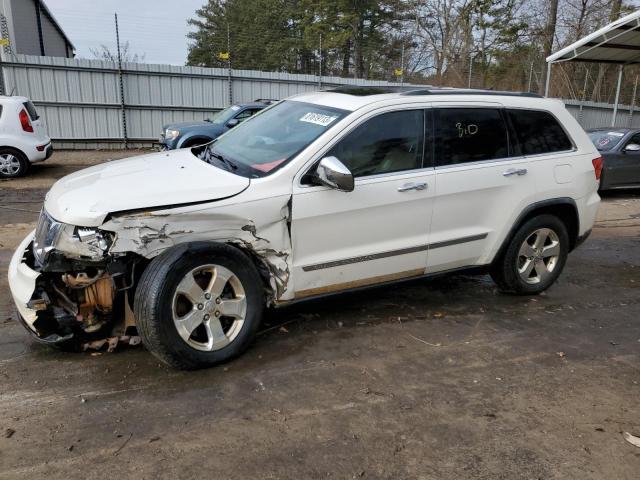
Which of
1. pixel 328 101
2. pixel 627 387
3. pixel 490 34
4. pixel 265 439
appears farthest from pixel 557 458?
pixel 490 34

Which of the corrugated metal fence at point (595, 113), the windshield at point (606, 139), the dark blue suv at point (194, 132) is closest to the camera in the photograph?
the windshield at point (606, 139)

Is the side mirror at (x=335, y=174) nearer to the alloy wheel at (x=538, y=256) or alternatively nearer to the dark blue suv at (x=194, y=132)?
the alloy wheel at (x=538, y=256)

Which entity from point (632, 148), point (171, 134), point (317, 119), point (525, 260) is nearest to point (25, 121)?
point (171, 134)

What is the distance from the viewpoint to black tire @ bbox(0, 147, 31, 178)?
10719 mm

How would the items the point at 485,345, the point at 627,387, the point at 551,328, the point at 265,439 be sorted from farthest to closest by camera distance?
the point at 551,328
the point at 485,345
the point at 627,387
the point at 265,439

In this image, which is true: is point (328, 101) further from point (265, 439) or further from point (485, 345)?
point (265, 439)

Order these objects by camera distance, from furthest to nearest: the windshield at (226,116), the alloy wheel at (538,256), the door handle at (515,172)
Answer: the windshield at (226,116)
the alloy wheel at (538,256)
the door handle at (515,172)

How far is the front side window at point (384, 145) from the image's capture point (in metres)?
3.94

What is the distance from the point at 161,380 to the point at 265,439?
90cm

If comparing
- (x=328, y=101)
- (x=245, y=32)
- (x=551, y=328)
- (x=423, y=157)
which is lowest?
(x=551, y=328)

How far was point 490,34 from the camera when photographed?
2664 centimetres

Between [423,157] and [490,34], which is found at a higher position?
[490,34]

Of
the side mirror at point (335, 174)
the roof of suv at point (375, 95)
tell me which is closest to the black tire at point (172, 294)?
the side mirror at point (335, 174)

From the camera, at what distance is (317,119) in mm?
4133
